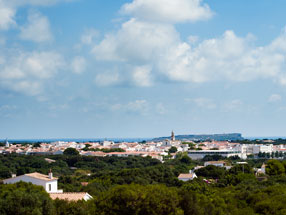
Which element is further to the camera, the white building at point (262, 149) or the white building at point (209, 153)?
the white building at point (262, 149)

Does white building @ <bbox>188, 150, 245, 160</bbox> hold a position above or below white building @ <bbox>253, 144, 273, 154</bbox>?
below

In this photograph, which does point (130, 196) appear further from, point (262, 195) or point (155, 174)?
point (155, 174)

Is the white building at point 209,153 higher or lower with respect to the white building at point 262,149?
lower

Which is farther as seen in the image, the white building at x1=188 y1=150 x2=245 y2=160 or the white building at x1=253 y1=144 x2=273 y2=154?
the white building at x1=253 y1=144 x2=273 y2=154

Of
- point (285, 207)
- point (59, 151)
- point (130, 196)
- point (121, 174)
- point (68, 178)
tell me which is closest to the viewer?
point (130, 196)

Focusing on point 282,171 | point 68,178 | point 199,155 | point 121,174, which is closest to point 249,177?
point 282,171

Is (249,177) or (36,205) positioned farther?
(249,177)

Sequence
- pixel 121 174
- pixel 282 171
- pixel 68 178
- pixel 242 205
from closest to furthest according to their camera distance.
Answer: pixel 242 205
pixel 68 178
pixel 121 174
pixel 282 171

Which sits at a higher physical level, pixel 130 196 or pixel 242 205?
pixel 130 196

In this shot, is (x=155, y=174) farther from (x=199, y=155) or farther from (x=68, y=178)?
(x=199, y=155)

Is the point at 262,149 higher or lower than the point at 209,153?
higher

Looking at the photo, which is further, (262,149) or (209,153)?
(262,149)
